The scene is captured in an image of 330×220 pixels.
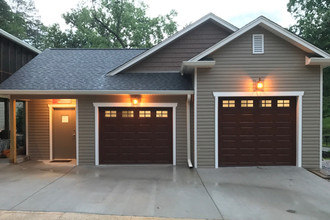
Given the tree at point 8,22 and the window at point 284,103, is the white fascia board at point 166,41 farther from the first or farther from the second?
the tree at point 8,22

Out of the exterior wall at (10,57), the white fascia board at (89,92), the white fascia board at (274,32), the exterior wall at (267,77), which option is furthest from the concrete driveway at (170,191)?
the white fascia board at (274,32)

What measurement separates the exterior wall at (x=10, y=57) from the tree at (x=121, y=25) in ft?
50.5

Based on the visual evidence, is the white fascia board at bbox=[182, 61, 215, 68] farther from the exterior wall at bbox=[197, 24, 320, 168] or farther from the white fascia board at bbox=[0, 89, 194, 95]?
the white fascia board at bbox=[0, 89, 194, 95]

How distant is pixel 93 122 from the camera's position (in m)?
8.51

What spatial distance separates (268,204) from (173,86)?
4679 mm

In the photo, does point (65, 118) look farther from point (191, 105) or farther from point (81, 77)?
point (191, 105)

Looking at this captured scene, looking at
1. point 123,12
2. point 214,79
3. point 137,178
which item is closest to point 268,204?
point 137,178

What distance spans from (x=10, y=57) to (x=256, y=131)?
30.0 feet

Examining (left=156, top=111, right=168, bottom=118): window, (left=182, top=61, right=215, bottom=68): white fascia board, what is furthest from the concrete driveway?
(left=182, top=61, right=215, bottom=68): white fascia board

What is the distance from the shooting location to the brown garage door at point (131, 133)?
854 cm

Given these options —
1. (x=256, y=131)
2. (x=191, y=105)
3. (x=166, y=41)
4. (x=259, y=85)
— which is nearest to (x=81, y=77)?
(x=166, y=41)

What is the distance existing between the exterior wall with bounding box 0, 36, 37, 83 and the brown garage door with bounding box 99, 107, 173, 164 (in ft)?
12.4

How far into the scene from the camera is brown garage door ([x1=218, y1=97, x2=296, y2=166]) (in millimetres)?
8000

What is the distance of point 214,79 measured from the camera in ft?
25.7
